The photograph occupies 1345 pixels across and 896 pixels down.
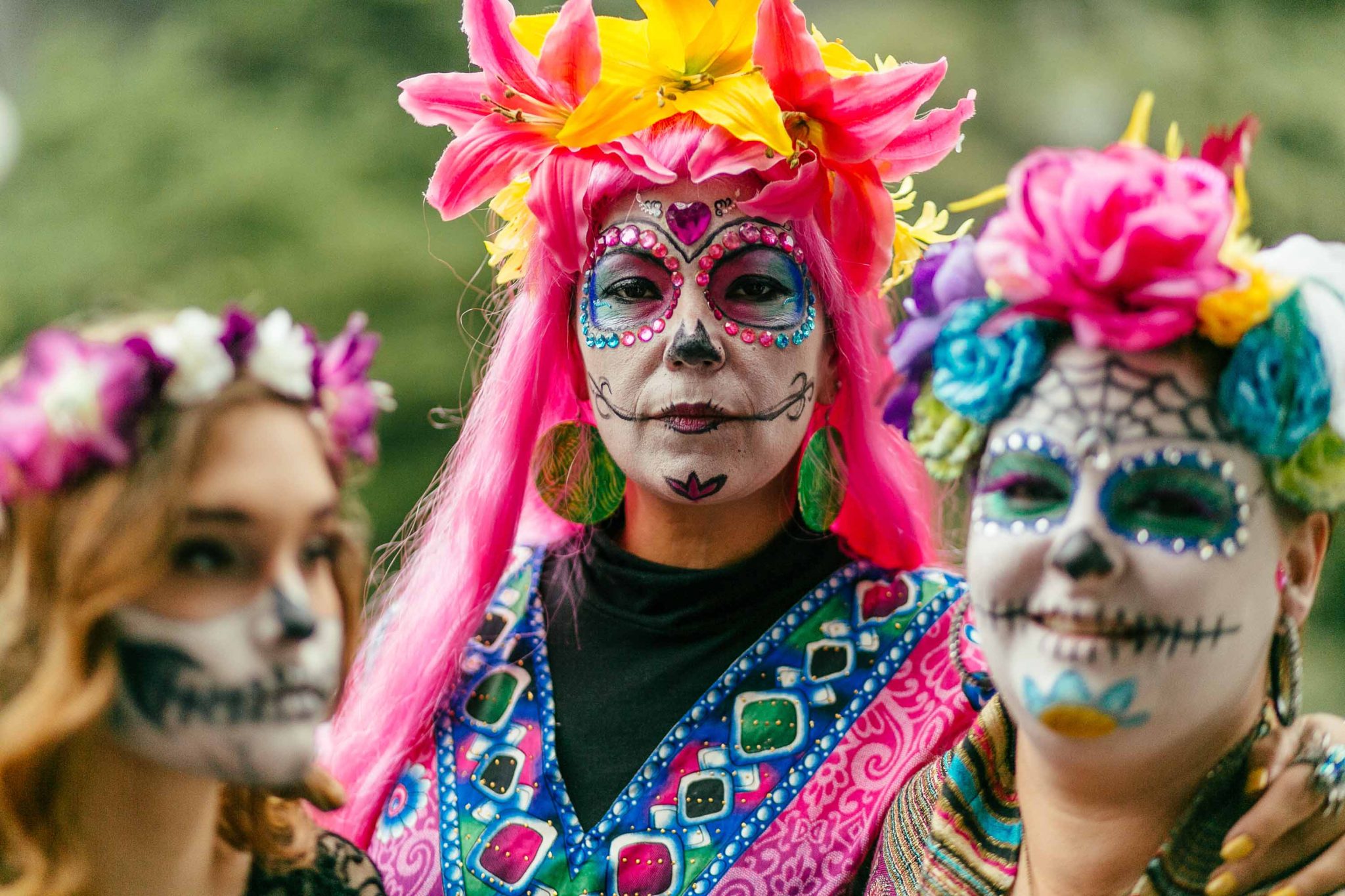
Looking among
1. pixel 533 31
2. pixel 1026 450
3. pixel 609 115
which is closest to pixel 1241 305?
pixel 1026 450

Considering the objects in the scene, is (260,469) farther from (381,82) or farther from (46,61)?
(46,61)

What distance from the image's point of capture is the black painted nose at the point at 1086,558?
95.2 inches

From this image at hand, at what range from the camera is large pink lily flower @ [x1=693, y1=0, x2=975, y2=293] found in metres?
3.39

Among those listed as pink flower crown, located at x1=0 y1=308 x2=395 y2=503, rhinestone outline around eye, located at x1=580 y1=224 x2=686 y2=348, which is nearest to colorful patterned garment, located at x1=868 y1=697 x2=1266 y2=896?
rhinestone outline around eye, located at x1=580 y1=224 x2=686 y2=348

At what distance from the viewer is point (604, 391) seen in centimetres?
353

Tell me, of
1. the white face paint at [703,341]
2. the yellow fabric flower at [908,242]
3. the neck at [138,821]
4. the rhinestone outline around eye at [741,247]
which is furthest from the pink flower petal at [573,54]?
the neck at [138,821]

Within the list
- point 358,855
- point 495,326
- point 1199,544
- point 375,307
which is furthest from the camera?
point 375,307

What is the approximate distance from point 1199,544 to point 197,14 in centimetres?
989

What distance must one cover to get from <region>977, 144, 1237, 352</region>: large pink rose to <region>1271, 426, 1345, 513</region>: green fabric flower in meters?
0.26

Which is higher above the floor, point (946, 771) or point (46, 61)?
point (946, 771)

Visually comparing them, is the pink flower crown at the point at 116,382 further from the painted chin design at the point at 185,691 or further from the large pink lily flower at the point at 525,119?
the large pink lily flower at the point at 525,119

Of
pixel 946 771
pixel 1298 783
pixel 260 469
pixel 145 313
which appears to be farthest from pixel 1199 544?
pixel 145 313

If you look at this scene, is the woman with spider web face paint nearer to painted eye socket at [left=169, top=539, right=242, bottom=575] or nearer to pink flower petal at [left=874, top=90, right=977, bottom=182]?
pink flower petal at [left=874, top=90, right=977, bottom=182]

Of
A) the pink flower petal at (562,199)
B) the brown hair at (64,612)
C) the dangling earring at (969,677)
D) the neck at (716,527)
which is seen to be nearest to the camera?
the brown hair at (64,612)
